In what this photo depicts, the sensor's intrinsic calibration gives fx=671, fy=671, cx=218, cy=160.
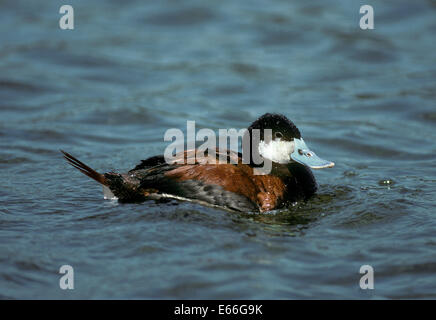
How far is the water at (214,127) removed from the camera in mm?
4805

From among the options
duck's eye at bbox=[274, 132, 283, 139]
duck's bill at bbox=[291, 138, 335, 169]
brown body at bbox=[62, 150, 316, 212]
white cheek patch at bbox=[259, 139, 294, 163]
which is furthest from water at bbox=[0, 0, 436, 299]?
duck's eye at bbox=[274, 132, 283, 139]

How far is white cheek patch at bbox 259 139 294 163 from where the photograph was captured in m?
6.19

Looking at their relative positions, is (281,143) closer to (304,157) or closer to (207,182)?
(304,157)

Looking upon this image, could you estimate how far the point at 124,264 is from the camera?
190 inches

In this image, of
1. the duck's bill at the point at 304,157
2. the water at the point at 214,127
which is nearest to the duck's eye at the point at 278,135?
the duck's bill at the point at 304,157

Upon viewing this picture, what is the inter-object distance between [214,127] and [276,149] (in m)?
Answer: 2.72

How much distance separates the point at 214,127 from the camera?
8.84 metres

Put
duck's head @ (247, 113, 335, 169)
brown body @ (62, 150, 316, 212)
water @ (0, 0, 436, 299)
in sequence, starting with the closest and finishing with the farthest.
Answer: water @ (0, 0, 436, 299) → brown body @ (62, 150, 316, 212) → duck's head @ (247, 113, 335, 169)

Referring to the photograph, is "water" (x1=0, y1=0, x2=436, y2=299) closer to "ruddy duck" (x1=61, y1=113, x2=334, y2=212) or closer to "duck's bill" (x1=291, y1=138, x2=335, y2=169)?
"ruddy duck" (x1=61, y1=113, x2=334, y2=212)

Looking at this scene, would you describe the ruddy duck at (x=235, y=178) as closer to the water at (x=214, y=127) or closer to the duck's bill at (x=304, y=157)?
the duck's bill at (x=304, y=157)

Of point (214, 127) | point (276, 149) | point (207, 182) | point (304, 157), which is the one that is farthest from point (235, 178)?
point (214, 127)
